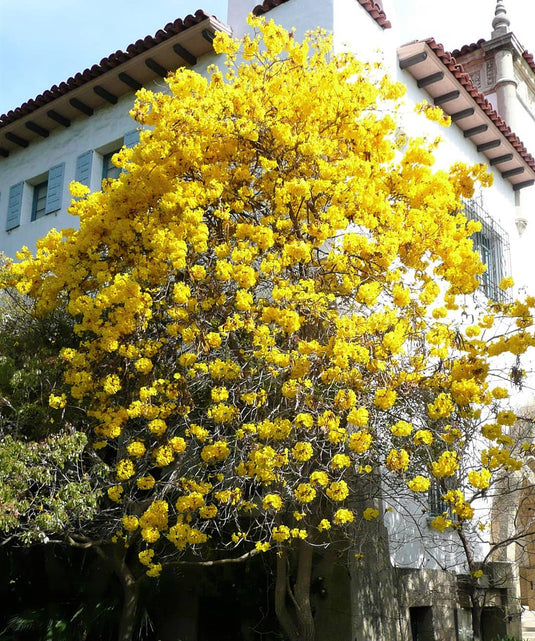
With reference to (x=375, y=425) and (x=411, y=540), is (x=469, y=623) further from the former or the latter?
(x=375, y=425)

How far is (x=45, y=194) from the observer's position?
15.9 meters

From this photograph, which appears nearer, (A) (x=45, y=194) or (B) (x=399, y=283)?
(B) (x=399, y=283)

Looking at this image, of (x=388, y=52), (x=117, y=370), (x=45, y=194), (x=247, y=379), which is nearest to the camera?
(x=247, y=379)

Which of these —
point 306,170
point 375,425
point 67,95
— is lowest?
point 375,425

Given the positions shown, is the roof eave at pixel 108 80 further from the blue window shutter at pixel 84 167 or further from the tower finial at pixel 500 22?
the tower finial at pixel 500 22

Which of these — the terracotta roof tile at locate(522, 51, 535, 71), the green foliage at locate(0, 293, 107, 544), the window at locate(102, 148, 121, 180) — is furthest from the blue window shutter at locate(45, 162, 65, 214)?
the terracotta roof tile at locate(522, 51, 535, 71)

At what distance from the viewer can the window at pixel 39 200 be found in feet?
51.3

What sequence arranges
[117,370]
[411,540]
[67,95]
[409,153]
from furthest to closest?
[67,95] → [411,540] → [409,153] → [117,370]

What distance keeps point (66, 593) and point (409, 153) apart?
7.68m

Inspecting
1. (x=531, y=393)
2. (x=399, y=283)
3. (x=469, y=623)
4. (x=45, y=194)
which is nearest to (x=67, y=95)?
(x=45, y=194)

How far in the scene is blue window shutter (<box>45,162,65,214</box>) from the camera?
14.9 m

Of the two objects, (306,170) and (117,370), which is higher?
(306,170)

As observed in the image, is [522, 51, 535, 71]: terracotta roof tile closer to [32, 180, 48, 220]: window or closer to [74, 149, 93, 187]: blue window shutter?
[74, 149, 93, 187]: blue window shutter

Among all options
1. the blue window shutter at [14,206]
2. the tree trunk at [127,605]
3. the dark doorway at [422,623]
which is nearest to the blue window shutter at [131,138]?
the blue window shutter at [14,206]
